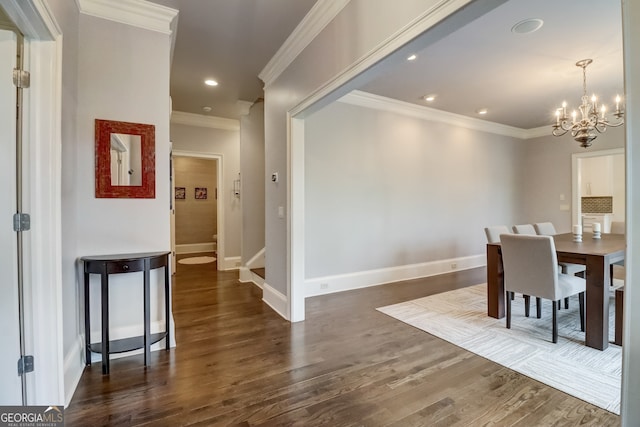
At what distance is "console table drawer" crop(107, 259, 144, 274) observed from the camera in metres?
2.16

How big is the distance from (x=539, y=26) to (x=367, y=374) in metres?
3.29

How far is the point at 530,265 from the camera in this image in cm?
268

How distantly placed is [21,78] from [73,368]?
1802 millimetres

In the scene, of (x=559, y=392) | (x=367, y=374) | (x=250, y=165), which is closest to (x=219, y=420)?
(x=367, y=374)

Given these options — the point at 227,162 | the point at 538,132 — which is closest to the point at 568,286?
the point at 538,132

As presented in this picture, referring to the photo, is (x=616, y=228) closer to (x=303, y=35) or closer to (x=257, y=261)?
(x=303, y=35)

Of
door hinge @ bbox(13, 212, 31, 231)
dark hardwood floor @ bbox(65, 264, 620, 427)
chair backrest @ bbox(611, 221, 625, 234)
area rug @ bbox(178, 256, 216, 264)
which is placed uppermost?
door hinge @ bbox(13, 212, 31, 231)

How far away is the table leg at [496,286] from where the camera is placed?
3.10m

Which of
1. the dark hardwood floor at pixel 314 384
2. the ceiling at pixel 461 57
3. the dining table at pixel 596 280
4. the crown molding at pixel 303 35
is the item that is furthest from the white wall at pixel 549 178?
the crown molding at pixel 303 35

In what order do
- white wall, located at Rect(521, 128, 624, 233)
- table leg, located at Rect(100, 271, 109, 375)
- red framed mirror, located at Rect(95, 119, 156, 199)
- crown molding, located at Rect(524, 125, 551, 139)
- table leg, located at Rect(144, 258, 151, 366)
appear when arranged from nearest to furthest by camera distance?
table leg, located at Rect(100, 271, 109, 375) < table leg, located at Rect(144, 258, 151, 366) < red framed mirror, located at Rect(95, 119, 156, 199) < white wall, located at Rect(521, 128, 624, 233) < crown molding, located at Rect(524, 125, 551, 139)

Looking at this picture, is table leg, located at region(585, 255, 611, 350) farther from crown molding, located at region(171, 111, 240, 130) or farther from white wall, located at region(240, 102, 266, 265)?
crown molding, located at region(171, 111, 240, 130)

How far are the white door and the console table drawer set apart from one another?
589mm

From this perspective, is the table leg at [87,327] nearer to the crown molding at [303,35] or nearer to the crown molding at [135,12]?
the crown molding at [135,12]

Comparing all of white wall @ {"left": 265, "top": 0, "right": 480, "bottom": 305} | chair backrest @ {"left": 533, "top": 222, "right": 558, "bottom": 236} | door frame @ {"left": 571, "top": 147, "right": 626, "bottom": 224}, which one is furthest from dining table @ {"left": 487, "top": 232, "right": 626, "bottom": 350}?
door frame @ {"left": 571, "top": 147, "right": 626, "bottom": 224}
